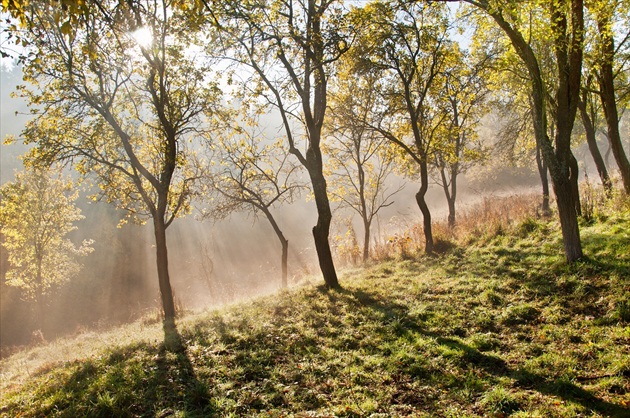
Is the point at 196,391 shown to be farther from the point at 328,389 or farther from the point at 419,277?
the point at 419,277

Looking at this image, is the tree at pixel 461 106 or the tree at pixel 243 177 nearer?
the tree at pixel 461 106

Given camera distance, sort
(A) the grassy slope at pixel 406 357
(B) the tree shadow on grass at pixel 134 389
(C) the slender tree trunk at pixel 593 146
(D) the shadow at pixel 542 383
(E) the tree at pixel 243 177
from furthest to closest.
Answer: (E) the tree at pixel 243 177 < (C) the slender tree trunk at pixel 593 146 < (B) the tree shadow on grass at pixel 134 389 < (A) the grassy slope at pixel 406 357 < (D) the shadow at pixel 542 383

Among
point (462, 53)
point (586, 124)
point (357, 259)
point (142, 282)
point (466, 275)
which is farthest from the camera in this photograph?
point (142, 282)

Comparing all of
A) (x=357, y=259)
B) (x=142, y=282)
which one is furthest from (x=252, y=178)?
(x=142, y=282)

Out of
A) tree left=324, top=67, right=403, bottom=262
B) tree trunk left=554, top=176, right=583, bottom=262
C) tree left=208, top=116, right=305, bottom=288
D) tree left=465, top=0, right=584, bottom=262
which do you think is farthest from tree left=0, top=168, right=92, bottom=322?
tree trunk left=554, top=176, right=583, bottom=262

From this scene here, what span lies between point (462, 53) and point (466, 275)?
39.1 feet

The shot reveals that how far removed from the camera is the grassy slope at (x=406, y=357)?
5.17 m

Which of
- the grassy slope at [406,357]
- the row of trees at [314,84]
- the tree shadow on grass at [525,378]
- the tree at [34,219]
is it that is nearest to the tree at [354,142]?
the row of trees at [314,84]

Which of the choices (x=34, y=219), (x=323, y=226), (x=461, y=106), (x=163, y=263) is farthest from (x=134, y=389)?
(x=34, y=219)

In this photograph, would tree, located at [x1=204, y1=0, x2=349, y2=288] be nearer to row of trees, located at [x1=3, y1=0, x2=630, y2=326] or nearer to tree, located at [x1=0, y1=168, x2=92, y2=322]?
row of trees, located at [x1=3, y1=0, x2=630, y2=326]

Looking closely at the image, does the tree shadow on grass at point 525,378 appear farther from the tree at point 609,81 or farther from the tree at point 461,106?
the tree at point 461,106

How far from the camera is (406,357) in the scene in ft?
21.2

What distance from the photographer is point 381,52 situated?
14.1 meters

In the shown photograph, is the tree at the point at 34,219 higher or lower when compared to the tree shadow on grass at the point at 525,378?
higher
